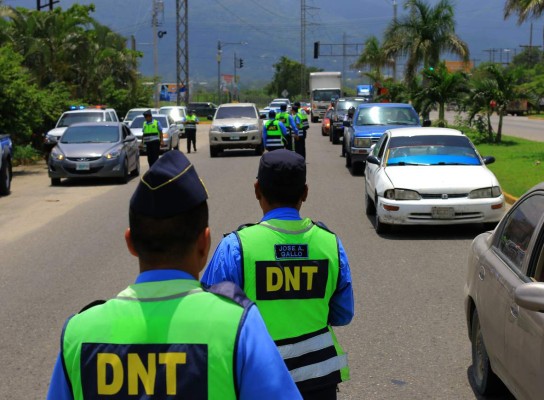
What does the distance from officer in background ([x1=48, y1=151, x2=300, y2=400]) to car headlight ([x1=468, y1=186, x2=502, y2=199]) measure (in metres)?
10.4

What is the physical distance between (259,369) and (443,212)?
406 inches

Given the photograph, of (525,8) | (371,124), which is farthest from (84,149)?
(525,8)

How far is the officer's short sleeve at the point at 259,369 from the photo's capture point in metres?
2.09

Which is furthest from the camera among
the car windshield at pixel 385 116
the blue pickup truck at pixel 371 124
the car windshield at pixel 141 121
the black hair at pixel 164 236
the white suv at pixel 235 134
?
the car windshield at pixel 141 121

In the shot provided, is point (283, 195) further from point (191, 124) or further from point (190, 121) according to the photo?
point (191, 124)

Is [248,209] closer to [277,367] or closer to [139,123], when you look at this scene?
[277,367]

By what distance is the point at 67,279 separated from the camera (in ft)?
31.5

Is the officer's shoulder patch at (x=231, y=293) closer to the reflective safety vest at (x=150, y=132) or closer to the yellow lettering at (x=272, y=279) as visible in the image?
the yellow lettering at (x=272, y=279)

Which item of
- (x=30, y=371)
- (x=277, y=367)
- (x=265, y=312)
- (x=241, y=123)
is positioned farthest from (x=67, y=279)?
(x=241, y=123)

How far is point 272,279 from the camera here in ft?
11.6

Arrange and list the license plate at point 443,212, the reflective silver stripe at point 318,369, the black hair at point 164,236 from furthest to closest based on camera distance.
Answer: the license plate at point 443,212, the reflective silver stripe at point 318,369, the black hair at point 164,236

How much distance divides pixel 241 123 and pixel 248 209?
588 inches

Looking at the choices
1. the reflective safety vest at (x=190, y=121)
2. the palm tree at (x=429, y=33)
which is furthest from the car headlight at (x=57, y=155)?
the palm tree at (x=429, y=33)

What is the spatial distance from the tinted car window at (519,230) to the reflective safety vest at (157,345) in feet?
10.6
